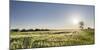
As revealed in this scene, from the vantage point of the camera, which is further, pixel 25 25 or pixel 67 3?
pixel 67 3

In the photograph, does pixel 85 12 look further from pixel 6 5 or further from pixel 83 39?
pixel 6 5

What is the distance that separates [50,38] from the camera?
2.41 metres

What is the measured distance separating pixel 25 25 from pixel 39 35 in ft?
0.74

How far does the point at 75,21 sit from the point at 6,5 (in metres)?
0.96

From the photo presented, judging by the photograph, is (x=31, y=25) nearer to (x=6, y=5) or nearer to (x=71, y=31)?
(x=6, y=5)

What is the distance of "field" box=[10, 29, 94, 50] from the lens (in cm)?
226

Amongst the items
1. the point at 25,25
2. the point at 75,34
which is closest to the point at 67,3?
the point at 75,34

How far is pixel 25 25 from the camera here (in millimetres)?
2299

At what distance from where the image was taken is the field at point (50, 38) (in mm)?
2262

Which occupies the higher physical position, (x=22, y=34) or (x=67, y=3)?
(x=67, y=3)
